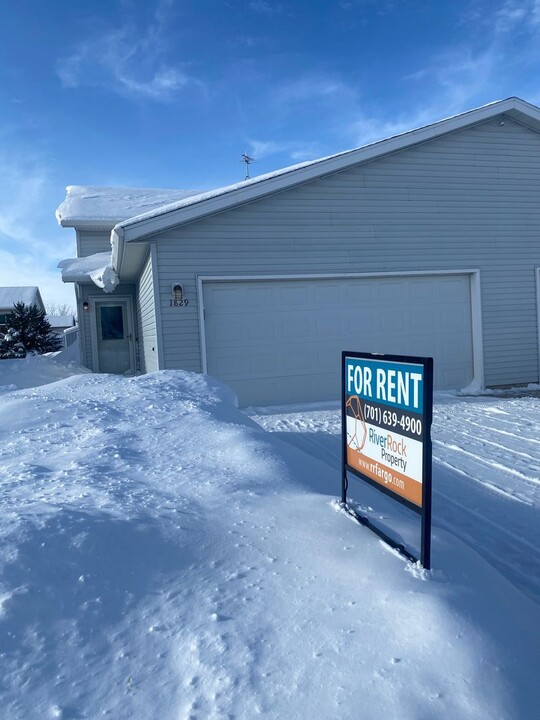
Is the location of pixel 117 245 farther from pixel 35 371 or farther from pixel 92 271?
pixel 35 371

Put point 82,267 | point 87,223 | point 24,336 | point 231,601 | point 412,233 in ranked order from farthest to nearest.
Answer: point 24,336 < point 87,223 < point 82,267 < point 412,233 < point 231,601

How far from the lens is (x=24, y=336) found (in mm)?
19031

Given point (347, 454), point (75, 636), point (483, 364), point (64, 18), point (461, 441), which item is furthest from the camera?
point (483, 364)

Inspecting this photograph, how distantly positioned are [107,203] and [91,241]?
51.6 inches

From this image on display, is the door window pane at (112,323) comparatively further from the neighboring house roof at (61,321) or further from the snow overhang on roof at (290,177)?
the neighboring house roof at (61,321)

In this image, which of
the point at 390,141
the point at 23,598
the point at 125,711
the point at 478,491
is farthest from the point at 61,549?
the point at 390,141

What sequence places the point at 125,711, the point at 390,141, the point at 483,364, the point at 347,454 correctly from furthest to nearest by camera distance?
the point at 483,364
the point at 390,141
the point at 347,454
the point at 125,711

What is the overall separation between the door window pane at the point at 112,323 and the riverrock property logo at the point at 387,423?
42.1 ft

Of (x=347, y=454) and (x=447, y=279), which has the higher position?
(x=447, y=279)

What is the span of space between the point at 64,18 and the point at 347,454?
29.6 feet

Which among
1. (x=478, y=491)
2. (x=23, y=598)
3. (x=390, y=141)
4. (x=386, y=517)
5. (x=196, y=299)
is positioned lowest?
(x=478, y=491)

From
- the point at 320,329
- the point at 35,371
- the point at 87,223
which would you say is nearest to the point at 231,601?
the point at 320,329

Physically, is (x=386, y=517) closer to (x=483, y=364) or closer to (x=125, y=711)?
(x=125, y=711)

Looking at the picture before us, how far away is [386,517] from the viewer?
3109 millimetres
